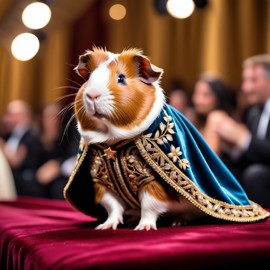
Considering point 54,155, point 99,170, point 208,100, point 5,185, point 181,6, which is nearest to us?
point 99,170

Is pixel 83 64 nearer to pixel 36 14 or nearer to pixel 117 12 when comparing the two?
pixel 36 14

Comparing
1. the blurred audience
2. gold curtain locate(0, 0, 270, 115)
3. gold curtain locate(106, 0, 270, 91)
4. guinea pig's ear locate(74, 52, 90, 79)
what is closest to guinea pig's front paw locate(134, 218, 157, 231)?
guinea pig's ear locate(74, 52, 90, 79)

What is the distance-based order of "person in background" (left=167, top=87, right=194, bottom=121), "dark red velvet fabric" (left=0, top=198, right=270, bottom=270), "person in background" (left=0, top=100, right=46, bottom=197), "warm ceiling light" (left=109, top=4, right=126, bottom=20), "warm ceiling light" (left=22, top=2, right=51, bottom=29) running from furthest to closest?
"warm ceiling light" (left=109, top=4, right=126, bottom=20)
"person in background" (left=0, top=100, right=46, bottom=197)
"warm ceiling light" (left=22, top=2, right=51, bottom=29)
"person in background" (left=167, top=87, right=194, bottom=121)
"dark red velvet fabric" (left=0, top=198, right=270, bottom=270)

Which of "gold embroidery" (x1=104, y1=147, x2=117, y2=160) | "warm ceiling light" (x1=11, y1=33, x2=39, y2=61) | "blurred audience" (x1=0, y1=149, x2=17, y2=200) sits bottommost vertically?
"blurred audience" (x1=0, y1=149, x2=17, y2=200)

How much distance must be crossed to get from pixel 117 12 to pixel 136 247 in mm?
4490

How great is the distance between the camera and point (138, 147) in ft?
3.47

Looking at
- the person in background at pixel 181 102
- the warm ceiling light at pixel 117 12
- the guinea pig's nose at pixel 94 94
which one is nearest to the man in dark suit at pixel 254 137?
the person in background at pixel 181 102

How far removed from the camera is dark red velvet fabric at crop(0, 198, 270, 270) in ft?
2.48

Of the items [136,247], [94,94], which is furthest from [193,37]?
[136,247]

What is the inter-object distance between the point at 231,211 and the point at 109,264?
1.50ft

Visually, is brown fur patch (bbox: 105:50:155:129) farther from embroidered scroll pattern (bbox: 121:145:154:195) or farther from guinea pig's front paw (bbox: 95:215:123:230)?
guinea pig's front paw (bbox: 95:215:123:230)

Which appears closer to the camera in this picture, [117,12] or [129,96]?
[129,96]

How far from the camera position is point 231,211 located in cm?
113

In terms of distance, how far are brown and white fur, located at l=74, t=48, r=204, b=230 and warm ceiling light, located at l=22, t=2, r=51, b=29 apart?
255 cm
